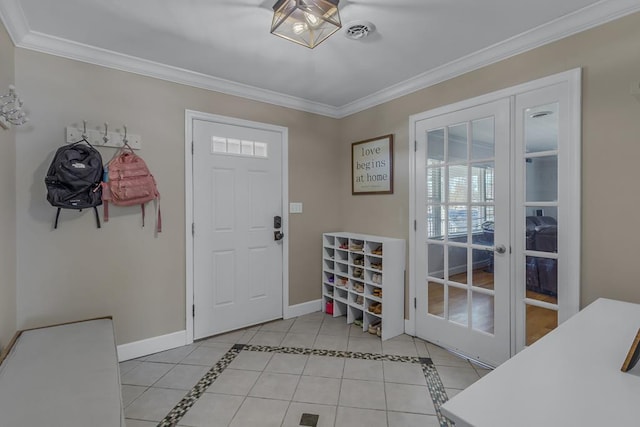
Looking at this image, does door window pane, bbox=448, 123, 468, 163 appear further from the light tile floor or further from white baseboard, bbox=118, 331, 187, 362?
white baseboard, bbox=118, 331, 187, 362

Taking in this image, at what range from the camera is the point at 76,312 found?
2.26 meters

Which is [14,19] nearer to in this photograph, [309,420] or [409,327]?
[309,420]

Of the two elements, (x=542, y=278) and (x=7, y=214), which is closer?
(x=7, y=214)

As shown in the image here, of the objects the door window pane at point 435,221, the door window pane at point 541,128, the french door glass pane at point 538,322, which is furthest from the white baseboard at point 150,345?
the door window pane at point 541,128

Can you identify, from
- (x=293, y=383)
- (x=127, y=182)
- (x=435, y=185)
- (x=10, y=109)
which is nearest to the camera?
(x=10, y=109)

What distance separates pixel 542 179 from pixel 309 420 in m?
2.12

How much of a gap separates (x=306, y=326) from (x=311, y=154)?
1859 millimetres

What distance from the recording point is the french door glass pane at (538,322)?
2051mm

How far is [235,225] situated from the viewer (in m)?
3.01

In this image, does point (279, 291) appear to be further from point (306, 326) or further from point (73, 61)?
point (73, 61)

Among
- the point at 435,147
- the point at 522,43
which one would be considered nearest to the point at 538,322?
the point at 435,147

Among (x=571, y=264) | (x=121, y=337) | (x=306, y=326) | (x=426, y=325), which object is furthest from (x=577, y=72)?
(x=121, y=337)

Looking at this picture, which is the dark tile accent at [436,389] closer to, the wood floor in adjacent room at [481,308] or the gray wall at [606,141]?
the wood floor in adjacent room at [481,308]

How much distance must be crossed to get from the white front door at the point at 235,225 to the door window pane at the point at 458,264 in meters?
1.68
